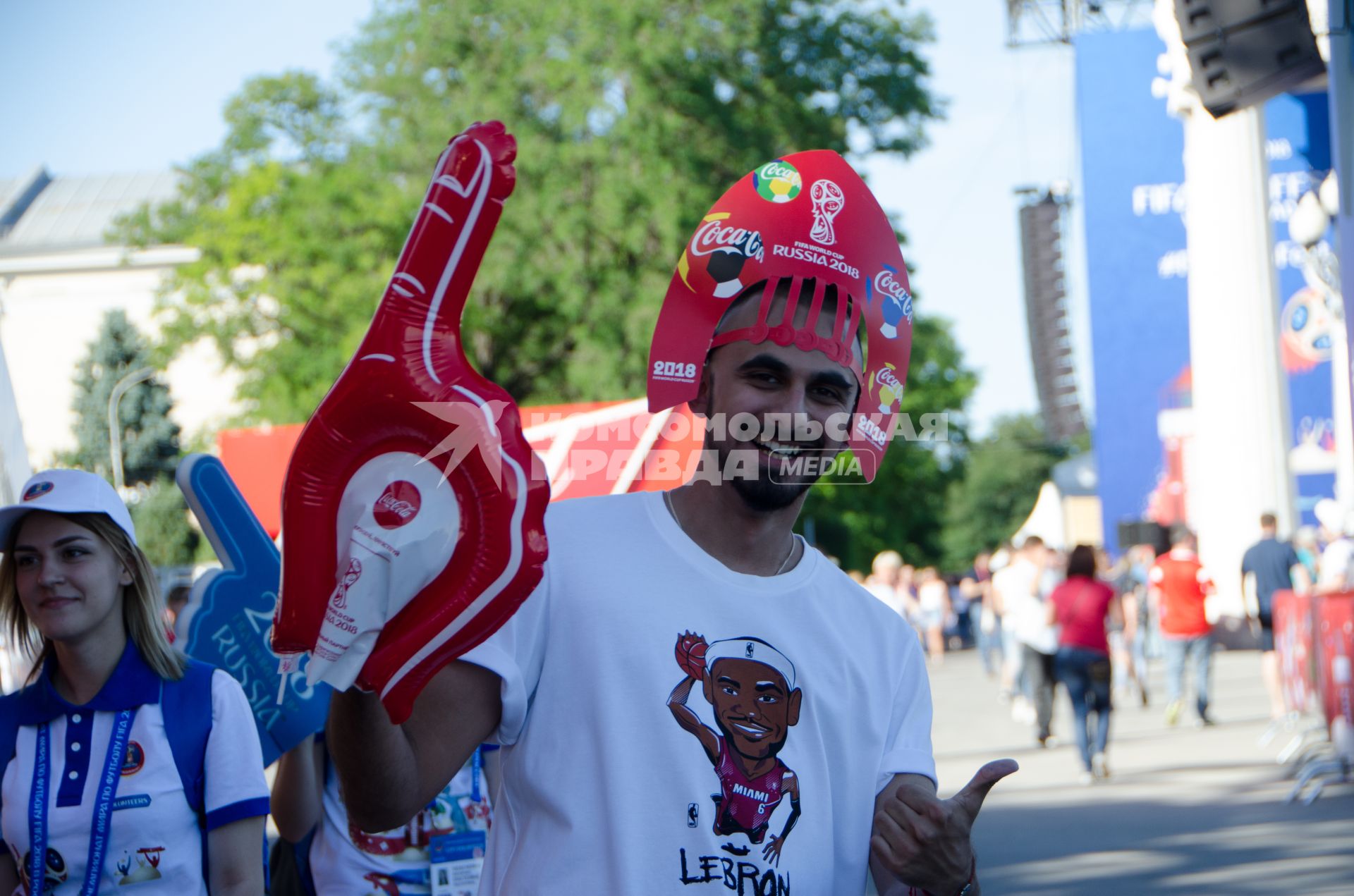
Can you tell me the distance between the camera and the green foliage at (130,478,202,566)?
140ft

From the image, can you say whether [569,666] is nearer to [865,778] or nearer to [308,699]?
[865,778]

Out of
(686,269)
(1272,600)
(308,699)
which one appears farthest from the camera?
(1272,600)

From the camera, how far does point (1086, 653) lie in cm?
1095

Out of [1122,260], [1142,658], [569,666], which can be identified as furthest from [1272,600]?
[1122,260]

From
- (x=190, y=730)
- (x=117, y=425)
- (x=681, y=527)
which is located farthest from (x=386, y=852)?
(x=117, y=425)

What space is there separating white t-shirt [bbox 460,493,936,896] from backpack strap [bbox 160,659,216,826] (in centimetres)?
113

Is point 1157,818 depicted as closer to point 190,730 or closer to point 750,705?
point 190,730

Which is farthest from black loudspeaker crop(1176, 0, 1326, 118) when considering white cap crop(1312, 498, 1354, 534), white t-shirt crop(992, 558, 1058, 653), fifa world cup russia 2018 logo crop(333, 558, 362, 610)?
white cap crop(1312, 498, 1354, 534)

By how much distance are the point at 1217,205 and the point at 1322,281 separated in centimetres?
718

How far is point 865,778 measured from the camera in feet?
7.54

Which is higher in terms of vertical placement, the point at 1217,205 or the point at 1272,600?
the point at 1217,205

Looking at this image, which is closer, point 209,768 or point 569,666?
point 569,666

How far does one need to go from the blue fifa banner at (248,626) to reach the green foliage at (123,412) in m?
43.2

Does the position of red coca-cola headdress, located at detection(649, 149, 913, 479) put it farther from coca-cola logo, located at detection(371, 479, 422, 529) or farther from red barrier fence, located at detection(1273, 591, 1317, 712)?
red barrier fence, located at detection(1273, 591, 1317, 712)
